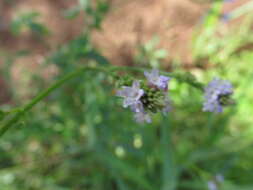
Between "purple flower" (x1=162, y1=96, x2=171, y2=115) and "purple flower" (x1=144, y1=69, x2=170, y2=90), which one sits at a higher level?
"purple flower" (x1=144, y1=69, x2=170, y2=90)

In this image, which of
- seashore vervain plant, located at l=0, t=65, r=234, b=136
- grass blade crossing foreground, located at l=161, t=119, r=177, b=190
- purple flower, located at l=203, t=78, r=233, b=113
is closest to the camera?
seashore vervain plant, located at l=0, t=65, r=234, b=136

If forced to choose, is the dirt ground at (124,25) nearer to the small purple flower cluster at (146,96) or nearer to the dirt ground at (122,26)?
the dirt ground at (122,26)

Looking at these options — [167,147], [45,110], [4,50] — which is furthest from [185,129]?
[4,50]

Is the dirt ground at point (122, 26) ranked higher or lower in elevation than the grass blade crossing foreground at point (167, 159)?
higher

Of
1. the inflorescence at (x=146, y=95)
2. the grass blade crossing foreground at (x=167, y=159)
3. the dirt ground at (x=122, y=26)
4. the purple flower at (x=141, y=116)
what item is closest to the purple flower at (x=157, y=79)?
the inflorescence at (x=146, y=95)

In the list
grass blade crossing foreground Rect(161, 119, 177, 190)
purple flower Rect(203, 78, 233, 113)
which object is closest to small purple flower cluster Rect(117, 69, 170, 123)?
purple flower Rect(203, 78, 233, 113)

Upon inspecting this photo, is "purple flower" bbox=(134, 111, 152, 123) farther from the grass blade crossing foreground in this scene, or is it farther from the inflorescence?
the grass blade crossing foreground

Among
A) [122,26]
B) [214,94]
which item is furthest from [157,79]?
[122,26]
